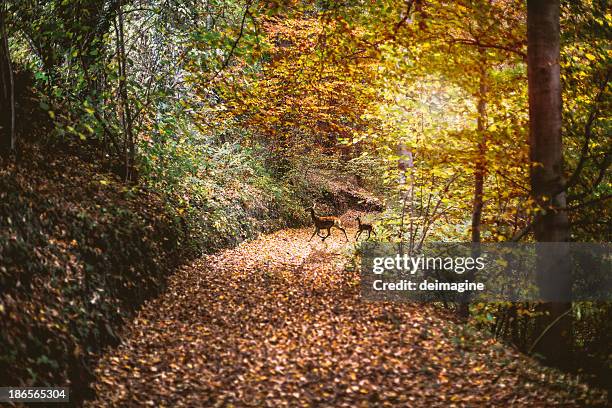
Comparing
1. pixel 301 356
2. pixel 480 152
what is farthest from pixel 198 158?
pixel 480 152

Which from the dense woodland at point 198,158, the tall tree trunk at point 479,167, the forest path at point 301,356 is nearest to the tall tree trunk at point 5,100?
the dense woodland at point 198,158

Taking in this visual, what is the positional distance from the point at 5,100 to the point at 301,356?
552 cm

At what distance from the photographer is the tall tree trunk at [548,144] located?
608 centimetres

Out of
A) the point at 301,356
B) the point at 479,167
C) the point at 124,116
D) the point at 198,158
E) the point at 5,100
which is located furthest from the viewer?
the point at 198,158

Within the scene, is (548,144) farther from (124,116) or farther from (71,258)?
(124,116)

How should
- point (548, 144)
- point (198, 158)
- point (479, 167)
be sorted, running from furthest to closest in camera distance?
point (198, 158), point (479, 167), point (548, 144)

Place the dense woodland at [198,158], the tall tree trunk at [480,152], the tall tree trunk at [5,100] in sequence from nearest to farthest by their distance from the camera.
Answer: the dense woodland at [198,158], the tall tree trunk at [5,100], the tall tree trunk at [480,152]

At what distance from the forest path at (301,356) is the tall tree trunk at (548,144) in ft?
3.85

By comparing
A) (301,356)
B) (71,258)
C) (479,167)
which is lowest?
(301,356)

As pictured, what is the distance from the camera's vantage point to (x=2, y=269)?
14.7 ft

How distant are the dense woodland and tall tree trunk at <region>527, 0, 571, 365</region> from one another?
0.07 ft

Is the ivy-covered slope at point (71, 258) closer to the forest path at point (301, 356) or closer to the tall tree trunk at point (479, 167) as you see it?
the forest path at point (301, 356)

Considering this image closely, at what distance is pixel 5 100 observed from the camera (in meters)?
6.33

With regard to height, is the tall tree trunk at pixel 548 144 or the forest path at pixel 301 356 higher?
the tall tree trunk at pixel 548 144
